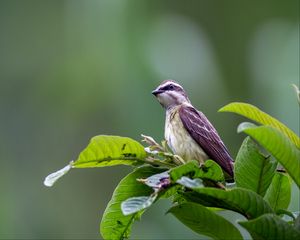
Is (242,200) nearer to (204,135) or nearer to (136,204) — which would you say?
(136,204)

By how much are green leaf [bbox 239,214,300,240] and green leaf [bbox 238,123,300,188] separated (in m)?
0.24

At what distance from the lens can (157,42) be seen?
10.9 metres

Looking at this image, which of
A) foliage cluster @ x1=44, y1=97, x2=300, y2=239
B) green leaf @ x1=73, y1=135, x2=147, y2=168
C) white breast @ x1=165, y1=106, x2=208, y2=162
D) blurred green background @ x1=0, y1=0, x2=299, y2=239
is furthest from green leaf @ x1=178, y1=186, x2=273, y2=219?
blurred green background @ x1=0, y1=0, x2=299, y2=239

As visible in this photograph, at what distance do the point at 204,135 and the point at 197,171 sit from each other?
8.19 ft

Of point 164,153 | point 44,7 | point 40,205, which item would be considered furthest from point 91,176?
point 164,153

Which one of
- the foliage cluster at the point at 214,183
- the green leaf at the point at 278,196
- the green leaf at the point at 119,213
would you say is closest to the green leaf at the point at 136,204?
the foliage cluster at the point at 214,183

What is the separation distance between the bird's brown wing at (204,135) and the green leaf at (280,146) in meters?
2.26

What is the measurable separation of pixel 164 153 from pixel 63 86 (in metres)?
9.50

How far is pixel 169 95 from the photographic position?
238 inches

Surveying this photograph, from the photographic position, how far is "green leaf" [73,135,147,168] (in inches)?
123

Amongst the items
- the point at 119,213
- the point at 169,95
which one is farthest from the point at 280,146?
the point at 169,95

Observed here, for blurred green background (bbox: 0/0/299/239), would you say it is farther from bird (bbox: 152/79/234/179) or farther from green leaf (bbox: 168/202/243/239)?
green leaf (bbox: 168/202/243/239)

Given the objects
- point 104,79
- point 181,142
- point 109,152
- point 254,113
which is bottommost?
point 104,79

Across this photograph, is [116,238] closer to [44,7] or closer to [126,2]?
[126,2]
